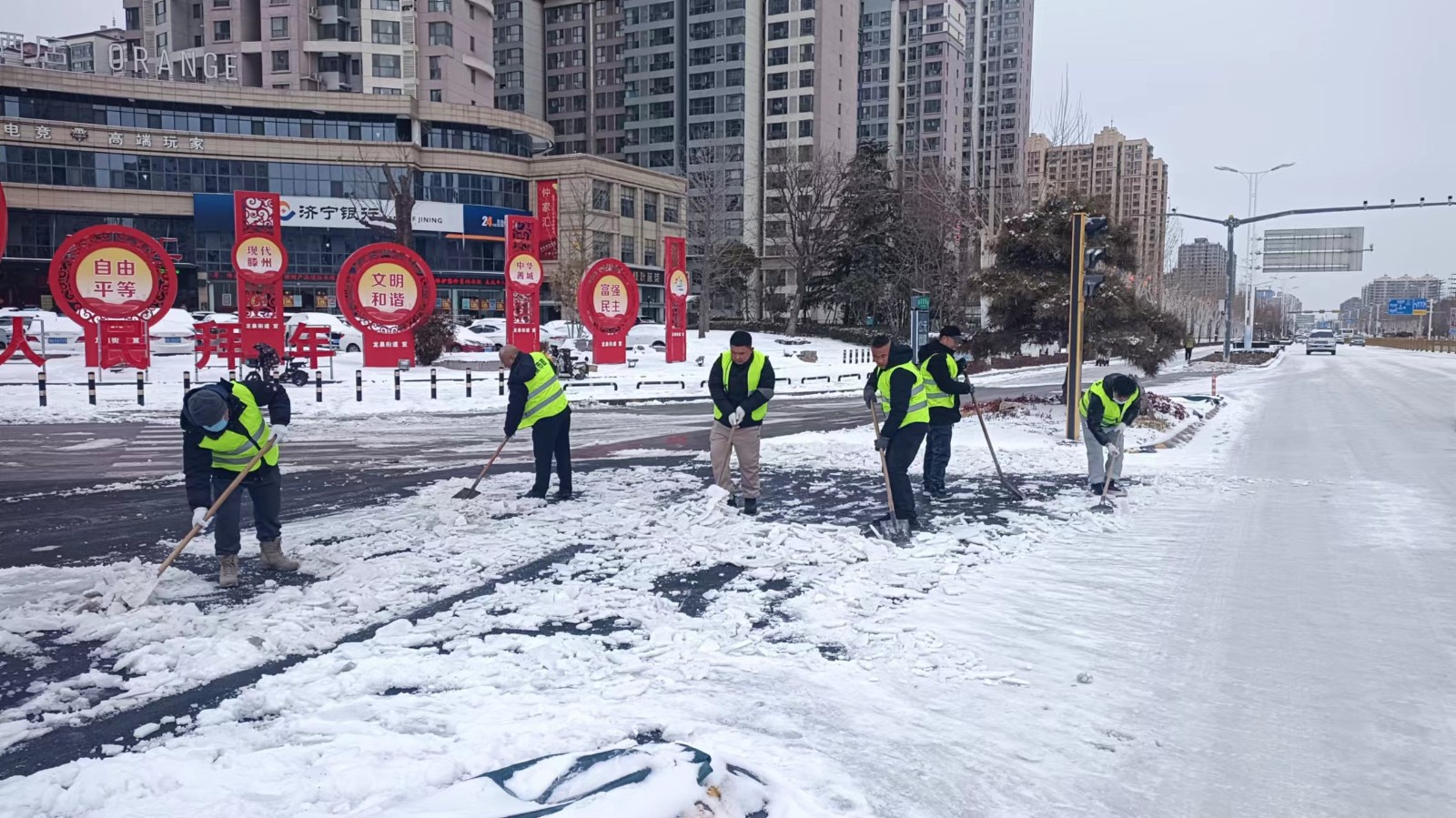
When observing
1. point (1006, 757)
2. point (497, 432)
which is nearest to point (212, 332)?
point (497, 432)

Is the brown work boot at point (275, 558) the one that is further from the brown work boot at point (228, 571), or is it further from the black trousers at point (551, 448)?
the black trousers at point (551, 448)

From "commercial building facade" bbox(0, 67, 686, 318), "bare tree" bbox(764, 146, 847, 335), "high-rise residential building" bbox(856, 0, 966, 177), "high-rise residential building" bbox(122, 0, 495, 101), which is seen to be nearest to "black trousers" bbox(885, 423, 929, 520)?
"bare tree" bbox(764, 146, 847, 335)

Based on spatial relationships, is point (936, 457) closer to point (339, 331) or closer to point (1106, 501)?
point (1106, 501)

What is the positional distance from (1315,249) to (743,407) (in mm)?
46223

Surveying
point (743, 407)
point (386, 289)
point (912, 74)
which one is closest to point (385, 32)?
point (386, 289)

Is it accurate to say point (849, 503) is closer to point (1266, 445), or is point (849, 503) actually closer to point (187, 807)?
point (187, 807)

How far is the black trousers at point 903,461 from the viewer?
806cm

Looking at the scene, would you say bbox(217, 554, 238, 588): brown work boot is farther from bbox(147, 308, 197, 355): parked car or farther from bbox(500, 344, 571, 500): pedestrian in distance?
bbox(147, 308, 197, 355): parked car

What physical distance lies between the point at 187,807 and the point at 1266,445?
1562cm

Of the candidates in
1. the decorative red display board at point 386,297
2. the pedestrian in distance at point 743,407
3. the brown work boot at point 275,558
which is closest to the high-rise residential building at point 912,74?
the decorative red display board at point 386,297

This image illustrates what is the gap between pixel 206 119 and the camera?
58969 millimetres

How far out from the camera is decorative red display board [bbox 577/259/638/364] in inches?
1214

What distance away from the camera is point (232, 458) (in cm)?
661

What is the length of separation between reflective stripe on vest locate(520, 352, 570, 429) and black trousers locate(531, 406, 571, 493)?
7cm
